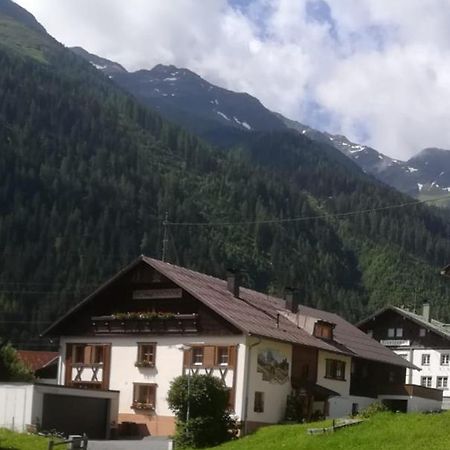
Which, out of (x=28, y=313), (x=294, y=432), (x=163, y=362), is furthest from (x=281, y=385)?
(x=28, y=313)

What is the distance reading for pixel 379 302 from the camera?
198625mm

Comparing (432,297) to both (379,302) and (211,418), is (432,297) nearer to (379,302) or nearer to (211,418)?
(379,302)

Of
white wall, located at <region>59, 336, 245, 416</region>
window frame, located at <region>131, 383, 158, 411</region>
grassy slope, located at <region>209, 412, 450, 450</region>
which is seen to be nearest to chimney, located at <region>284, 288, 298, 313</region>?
white wall, located at <region>59, 336, 245, 416</region>

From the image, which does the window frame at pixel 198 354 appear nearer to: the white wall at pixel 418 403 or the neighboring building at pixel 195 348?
the neighboring building at pixel 195 348

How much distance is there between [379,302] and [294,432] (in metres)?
161

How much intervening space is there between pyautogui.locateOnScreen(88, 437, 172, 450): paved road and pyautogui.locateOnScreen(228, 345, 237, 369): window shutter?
501 centimetres

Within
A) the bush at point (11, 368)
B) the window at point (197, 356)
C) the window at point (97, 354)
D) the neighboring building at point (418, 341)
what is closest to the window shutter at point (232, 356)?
the window at point (197, 356)

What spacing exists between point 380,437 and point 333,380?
20.1 metres

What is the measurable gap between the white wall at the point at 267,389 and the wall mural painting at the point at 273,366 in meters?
0.16

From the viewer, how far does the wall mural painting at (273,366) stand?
48.7 meters

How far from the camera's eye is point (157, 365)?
50.8 meters

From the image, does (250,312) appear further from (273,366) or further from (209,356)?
(209,356)

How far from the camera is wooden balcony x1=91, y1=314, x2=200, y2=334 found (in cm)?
5016

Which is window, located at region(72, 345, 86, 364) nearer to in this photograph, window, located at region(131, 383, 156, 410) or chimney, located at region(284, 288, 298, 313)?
window, located at region(131, 383, 156, 410)
